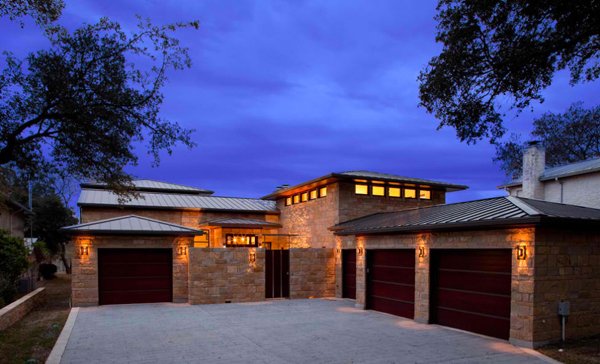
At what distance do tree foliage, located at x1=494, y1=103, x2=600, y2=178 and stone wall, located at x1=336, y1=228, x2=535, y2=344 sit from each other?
21207mm

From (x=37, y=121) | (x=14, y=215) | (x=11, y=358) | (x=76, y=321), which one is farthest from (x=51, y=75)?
(x=14, y=215)

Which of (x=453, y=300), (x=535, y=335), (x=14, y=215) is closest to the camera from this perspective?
(x=535, y=335)

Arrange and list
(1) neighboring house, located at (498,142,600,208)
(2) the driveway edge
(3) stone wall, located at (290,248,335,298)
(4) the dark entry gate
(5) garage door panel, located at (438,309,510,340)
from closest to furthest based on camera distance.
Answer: (2) the driveway edge
(5) garage door panel, located at (438,309,510,340)
(4) the dark entry gate
(3) stone wall, located at (290,248,335,298)
(1) neighboring house, located at (498,142,600,208)

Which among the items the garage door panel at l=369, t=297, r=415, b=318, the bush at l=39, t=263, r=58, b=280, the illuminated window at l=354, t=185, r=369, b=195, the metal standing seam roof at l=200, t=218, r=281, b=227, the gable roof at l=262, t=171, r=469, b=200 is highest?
the gable roof at l=262, t=171, r=469, b=200

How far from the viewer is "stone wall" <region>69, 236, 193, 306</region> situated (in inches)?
630

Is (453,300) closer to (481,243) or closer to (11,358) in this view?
(481,243)

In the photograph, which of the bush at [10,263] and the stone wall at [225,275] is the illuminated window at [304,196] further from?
the bush at [10,263]

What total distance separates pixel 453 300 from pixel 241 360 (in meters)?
6.54

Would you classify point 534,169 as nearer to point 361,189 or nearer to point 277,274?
point 361,189

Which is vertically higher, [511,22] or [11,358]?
[511,22]

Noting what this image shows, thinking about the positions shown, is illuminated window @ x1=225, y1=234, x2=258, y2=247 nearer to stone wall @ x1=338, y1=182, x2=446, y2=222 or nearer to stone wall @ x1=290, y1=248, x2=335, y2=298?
stone wall @ x1=290, y1=248, x2=335, y2=298

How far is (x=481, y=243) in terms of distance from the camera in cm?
1098

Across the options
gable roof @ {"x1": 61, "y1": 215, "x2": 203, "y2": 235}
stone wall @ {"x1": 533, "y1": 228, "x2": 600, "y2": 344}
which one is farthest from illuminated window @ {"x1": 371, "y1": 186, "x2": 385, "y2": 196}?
stone wall @ {"x1": 533, "y1": 228, "x2": 600, "y2": 344}

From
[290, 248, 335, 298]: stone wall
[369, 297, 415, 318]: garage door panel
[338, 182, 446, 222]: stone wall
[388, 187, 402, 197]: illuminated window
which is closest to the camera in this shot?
[369, 297, 415, 318]: garage door panel
